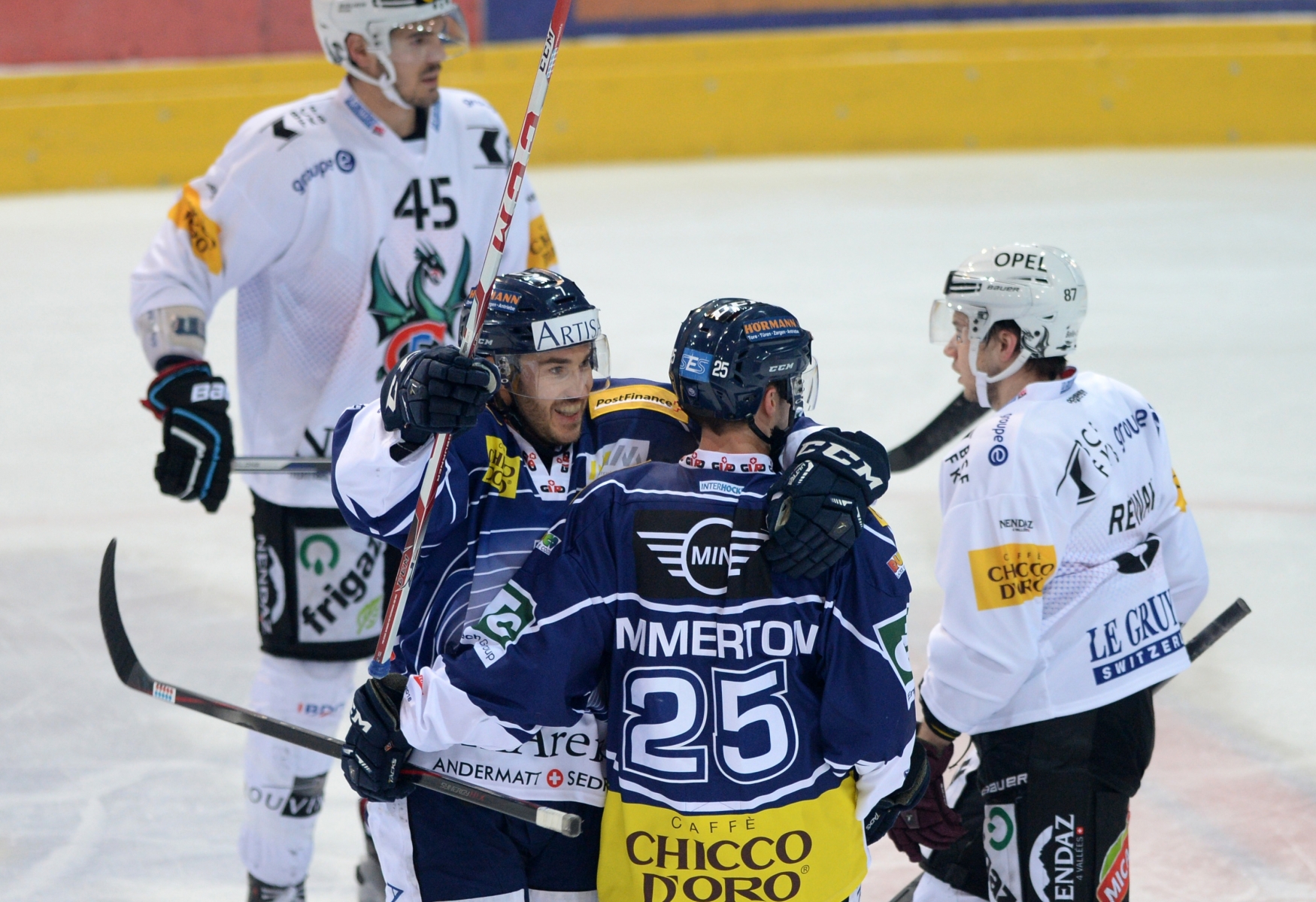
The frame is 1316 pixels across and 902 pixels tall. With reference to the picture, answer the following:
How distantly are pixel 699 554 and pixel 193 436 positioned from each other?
4.38ft

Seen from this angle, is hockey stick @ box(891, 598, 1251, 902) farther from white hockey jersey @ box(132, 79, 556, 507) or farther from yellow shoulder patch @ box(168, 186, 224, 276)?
yellow shoulder patch @ box(168, 186, 224, 276)

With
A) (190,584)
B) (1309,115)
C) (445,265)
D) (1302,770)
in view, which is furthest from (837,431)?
(1309,115)

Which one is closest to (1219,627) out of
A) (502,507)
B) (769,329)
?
(769,329)

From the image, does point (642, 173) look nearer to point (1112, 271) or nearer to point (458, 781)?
point (1112, 271)

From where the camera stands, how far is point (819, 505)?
1832 millimetres

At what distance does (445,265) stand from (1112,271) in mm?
5858

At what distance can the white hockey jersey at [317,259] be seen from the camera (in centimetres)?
309

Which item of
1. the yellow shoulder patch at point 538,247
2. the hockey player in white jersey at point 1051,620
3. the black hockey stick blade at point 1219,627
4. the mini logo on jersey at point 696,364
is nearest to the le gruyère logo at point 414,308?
the yellow shoulder patch at point 538,247

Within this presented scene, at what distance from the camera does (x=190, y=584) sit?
4.78m

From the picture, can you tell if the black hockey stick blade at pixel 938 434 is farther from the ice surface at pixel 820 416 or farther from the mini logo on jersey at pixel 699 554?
the mini logo on jersey at pixel 699 554

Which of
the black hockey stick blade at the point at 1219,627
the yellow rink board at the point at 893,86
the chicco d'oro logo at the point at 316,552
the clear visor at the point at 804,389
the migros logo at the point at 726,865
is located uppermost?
the yellow rink board at the point at 893,86

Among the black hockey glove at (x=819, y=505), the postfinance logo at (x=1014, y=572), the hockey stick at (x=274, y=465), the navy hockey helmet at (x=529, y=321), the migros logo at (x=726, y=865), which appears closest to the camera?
the black hockey glove at (x=819, y=505)

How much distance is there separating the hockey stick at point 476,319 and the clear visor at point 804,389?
425 millimetres

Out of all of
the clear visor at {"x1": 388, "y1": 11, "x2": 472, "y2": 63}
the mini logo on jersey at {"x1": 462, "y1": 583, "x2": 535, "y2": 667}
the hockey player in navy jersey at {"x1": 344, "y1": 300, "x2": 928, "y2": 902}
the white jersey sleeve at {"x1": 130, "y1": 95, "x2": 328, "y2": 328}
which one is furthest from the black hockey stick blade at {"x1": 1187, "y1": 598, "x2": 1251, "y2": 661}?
the white jersey sleeve at {"x1": 130, "y1": 95, "x2": 328, "y2": 328}
